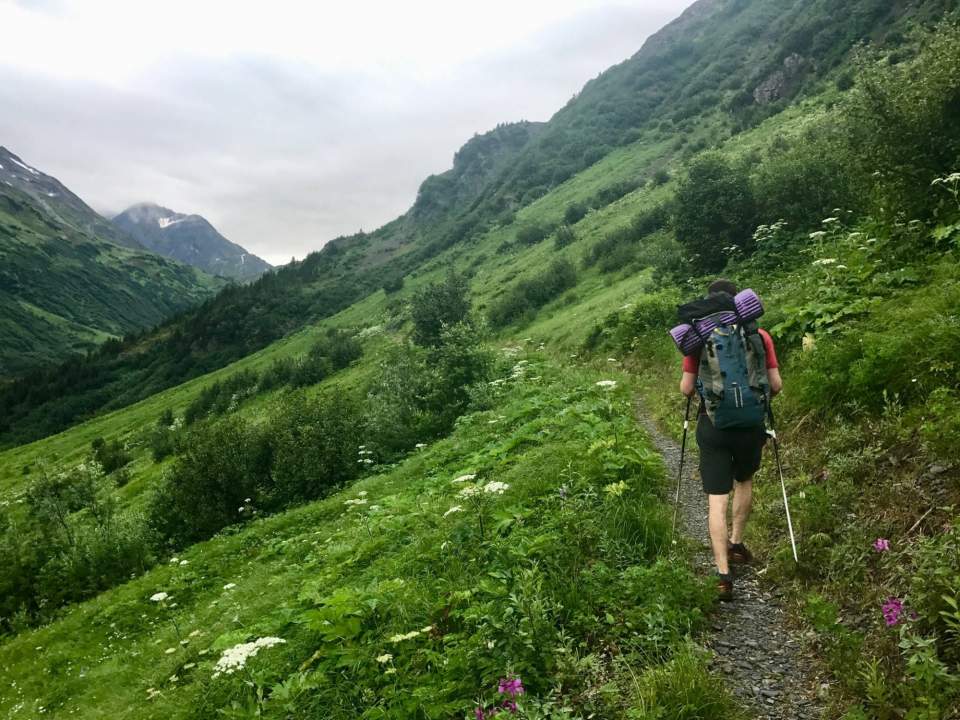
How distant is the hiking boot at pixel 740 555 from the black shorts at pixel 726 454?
899 millimetres

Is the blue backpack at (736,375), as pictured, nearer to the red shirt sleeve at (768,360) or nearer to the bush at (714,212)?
the red shirt sleeve at (768,360)

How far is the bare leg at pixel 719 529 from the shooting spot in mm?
5719

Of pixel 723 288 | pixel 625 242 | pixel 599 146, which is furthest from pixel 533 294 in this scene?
pixel 599 146

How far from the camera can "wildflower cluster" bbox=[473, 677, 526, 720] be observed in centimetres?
417

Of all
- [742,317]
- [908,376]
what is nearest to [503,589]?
[742,317]

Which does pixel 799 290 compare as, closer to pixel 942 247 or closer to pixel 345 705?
pixel 942 247

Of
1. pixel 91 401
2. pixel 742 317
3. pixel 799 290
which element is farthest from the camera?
pixel 91 401

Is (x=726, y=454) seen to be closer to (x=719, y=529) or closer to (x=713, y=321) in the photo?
(x=719, y=529)

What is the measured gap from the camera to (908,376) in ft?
22.5

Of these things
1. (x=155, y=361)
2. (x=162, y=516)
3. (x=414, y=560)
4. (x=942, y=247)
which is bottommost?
(x=162, y=516)

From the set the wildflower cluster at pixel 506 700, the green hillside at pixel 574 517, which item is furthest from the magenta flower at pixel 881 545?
the wildflower cluster at pixel 506 700

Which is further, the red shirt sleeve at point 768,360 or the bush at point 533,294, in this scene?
the bush at point 533,294

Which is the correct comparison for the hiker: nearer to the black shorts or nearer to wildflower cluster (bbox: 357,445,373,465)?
the black shorts

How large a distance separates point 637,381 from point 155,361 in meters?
150
